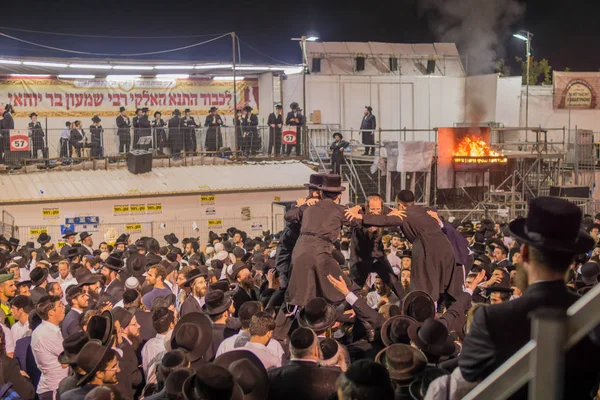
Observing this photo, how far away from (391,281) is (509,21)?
36506 millimetres

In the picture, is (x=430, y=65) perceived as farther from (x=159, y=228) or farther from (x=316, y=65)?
(x=159, y=228)

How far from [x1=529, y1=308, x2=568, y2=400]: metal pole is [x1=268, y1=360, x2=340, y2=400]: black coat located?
3.03 m

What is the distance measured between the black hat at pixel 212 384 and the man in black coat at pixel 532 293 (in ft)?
5.07

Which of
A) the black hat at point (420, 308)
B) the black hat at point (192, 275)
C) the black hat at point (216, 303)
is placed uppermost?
the black hat at point (420, 308)

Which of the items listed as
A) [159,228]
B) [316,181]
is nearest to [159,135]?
[159,228]

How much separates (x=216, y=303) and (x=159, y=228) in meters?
15.7

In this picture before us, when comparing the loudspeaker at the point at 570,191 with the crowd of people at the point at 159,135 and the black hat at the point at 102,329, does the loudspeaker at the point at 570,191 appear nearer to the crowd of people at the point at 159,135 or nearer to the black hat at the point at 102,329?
the crowd of people at the point at 159,135

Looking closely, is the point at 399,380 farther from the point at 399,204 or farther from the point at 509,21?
the point at 509,21

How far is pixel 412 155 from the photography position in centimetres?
2445

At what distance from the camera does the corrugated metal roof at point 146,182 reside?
22.6 m

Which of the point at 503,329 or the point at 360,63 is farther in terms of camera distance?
the point at 360,63

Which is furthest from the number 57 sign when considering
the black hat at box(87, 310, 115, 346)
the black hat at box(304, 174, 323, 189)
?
the black hat at box(87, 310, 115, 346)

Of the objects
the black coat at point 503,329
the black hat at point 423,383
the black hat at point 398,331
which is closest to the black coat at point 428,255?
the black hat at point 398,331

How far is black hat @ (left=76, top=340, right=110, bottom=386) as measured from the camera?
5535mm
